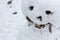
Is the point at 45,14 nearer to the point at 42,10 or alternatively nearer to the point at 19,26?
the point at 42,10

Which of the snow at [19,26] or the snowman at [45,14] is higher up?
the snowman at [45,14]

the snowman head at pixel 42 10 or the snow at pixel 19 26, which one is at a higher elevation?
the snowman head at pixel 42 10

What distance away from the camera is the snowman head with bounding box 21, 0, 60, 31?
27.8 inches

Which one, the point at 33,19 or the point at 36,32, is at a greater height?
the point at 33,19

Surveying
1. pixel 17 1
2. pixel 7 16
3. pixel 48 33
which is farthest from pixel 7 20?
pixel 48 33

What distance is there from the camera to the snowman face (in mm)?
705

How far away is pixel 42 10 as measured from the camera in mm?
717

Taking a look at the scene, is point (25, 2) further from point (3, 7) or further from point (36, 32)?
point (3, 7)

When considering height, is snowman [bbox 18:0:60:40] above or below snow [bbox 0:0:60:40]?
above

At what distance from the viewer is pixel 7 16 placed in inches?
44.4

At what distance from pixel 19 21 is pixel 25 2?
33 cm

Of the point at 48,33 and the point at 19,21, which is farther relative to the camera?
the point at 19,21

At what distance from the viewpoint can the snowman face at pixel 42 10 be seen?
2.31 ft

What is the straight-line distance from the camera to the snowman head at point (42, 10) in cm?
71
